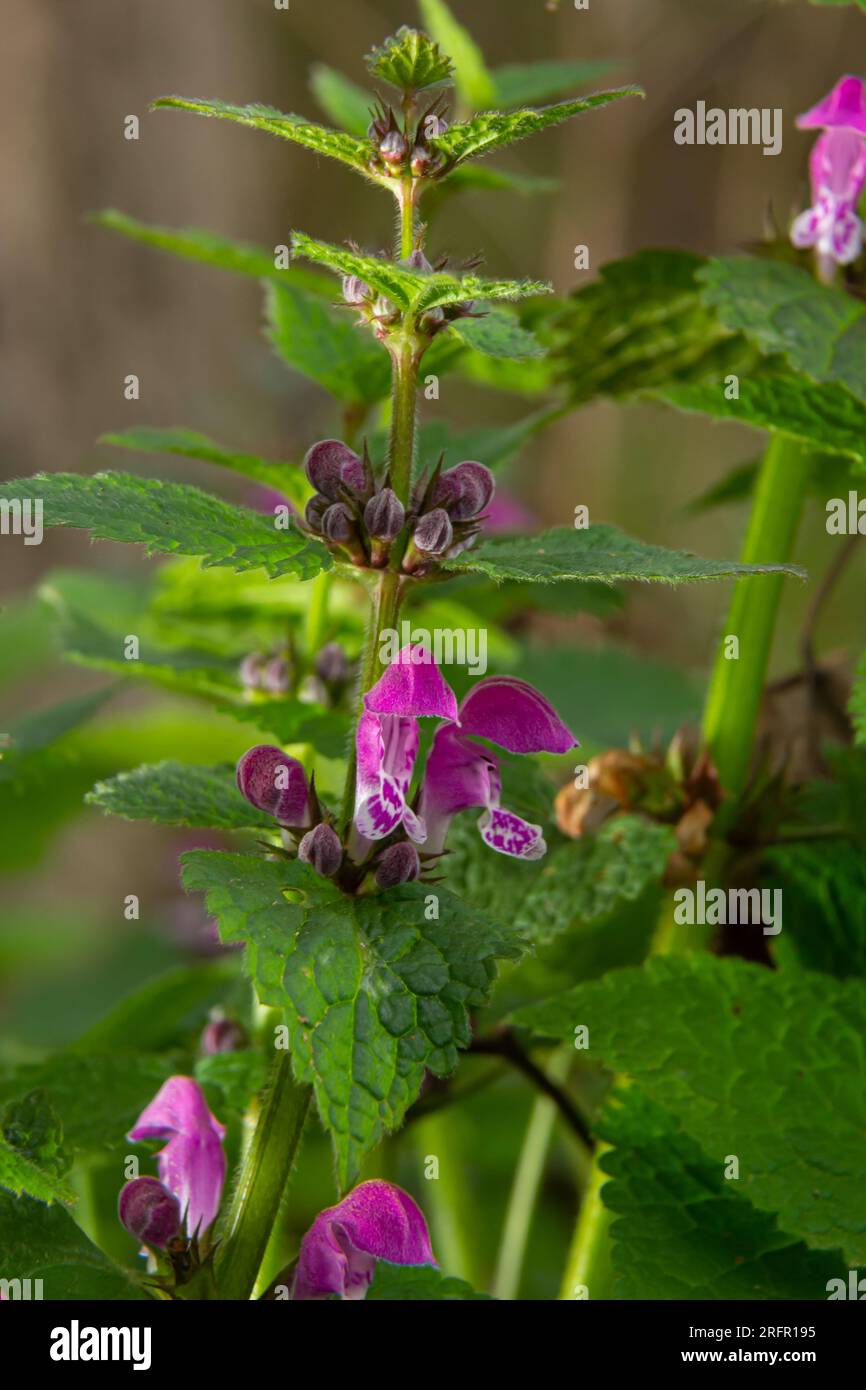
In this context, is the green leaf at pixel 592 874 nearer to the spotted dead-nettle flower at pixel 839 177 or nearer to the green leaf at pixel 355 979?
the green leaf at pixel 355 979

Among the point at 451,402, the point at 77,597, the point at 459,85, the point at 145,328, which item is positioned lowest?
the point at 77,597

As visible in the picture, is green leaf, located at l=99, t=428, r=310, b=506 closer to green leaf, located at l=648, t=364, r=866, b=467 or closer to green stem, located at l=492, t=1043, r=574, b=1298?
green leaf, located at l=648, t=364, r=866, b=467

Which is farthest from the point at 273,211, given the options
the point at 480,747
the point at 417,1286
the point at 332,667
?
the point at 417,1286

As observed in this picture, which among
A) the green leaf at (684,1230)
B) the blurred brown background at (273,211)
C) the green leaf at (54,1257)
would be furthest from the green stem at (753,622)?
the blurred brown background at (273,211)

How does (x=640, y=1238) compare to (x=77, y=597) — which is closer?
(x=640, y=1238)
